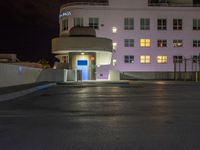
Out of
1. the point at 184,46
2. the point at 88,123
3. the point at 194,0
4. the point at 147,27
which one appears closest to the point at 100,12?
the point at 147,27

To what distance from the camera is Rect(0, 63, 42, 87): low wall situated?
2812 cm

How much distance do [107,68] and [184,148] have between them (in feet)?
189

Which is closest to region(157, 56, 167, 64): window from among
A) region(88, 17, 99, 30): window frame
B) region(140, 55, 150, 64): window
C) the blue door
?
region(140, 55, 150, 64): window

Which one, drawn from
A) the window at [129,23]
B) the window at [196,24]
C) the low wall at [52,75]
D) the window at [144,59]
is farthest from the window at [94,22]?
the low wall at [52,75]

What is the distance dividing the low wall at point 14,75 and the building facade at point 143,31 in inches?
1062

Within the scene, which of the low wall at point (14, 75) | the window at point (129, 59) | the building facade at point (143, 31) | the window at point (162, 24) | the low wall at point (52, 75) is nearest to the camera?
the low wall at point (14, 75)

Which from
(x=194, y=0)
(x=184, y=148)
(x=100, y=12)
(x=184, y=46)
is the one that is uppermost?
(x=194, y=0)

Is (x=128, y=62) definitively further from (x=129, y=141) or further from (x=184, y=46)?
(x=129, y=141)

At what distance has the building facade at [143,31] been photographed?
6631 cm

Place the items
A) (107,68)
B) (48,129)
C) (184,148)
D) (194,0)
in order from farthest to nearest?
(194,0)
(107,68)
(48,129)
(184,148)

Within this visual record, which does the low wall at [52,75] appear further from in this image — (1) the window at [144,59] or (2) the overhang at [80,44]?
(1) the window at [144,59]

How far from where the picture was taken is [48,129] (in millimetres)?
9594

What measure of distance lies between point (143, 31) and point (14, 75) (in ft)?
130

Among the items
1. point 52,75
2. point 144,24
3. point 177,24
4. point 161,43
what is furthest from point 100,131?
point 177,24
